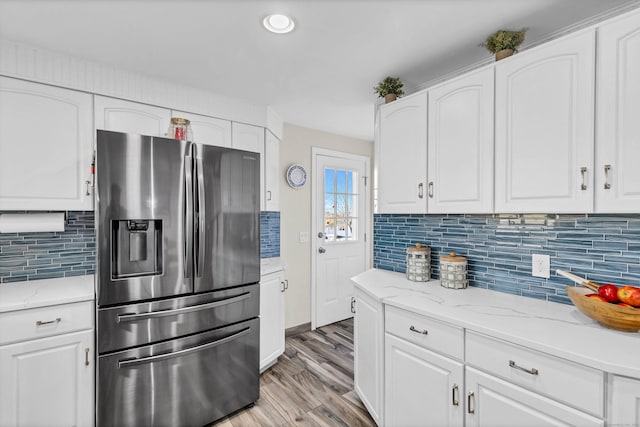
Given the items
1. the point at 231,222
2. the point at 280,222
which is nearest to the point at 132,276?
the point at 231,222

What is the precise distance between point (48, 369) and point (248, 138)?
2010 millimetres

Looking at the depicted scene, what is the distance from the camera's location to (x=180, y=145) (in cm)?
179

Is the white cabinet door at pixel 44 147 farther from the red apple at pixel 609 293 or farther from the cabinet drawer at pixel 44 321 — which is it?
the red apple at pixel 609 293

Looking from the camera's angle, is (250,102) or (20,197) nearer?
(20,197)

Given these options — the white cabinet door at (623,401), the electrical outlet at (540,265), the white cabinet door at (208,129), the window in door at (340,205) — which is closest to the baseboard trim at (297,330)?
the window in door at (340,205)

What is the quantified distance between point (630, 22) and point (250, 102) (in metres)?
2.36

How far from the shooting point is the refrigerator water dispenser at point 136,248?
1.65 m

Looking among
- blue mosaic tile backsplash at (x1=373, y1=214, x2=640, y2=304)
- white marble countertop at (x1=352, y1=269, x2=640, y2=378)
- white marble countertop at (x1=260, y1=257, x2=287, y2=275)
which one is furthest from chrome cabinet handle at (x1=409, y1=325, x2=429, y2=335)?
white marble countertop at (x1=260, y1=257, x2=287, y2=275)

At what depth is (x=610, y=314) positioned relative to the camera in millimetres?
1147

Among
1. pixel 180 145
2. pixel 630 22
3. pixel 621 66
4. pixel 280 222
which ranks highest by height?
pixel 630 22

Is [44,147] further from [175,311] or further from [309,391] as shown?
[309,391]

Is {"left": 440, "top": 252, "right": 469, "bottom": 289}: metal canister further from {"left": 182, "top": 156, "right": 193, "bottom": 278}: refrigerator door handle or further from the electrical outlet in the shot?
{"left": 182, "top": 156, "right": 193, "bottom": 278}: refrigerator door handle

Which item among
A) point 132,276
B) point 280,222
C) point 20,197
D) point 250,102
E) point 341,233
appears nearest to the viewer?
point 132,276

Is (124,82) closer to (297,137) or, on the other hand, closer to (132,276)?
(132,276)
